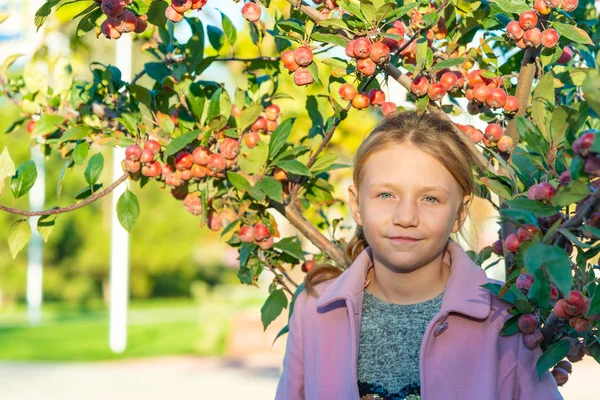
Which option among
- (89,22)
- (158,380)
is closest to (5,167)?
(89,22)

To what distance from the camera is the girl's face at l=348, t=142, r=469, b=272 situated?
168 centimetres

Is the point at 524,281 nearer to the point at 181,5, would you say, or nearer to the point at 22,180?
the point at 181,5

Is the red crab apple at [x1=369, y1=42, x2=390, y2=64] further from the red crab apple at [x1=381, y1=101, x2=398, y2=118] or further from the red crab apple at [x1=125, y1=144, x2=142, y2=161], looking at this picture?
the red crab apple at [x1=125, y1=144, x2=142, y2=161]

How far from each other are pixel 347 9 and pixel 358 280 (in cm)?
59

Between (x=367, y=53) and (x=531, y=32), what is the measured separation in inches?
12.3

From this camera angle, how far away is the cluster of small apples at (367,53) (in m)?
1.57

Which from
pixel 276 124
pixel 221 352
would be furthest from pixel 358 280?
pixel 221 352

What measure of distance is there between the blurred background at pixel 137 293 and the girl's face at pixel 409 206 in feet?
0.53

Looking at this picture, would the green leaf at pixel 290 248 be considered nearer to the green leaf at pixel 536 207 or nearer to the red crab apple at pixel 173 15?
the red crab apple at pixel 173 15

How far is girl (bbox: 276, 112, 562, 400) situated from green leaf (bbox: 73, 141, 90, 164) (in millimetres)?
595

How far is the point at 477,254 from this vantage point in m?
2.00

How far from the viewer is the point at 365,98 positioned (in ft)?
5.72

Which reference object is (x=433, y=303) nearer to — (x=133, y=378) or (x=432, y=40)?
(x=432, y=40)

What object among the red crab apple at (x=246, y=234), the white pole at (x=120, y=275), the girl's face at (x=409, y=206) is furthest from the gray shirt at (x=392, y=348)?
the white pole at (x=120, y=275)
